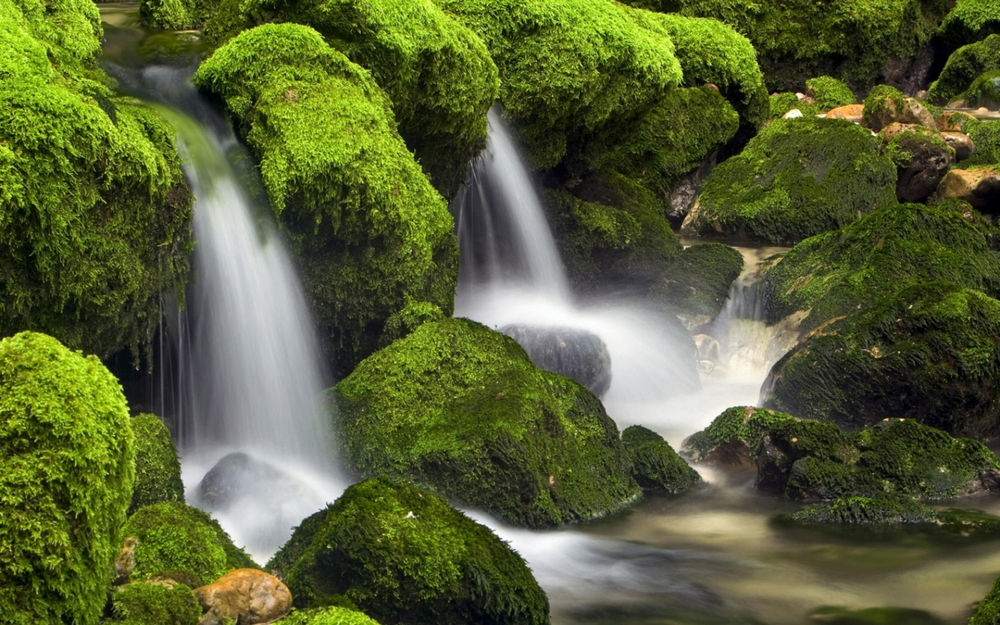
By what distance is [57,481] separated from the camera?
4.88 m

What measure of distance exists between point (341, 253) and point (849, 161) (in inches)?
393

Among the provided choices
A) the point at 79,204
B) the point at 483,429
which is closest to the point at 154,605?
the point at 79,204

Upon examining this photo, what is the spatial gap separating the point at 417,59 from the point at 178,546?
23.2 feet

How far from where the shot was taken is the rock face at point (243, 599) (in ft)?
19.0

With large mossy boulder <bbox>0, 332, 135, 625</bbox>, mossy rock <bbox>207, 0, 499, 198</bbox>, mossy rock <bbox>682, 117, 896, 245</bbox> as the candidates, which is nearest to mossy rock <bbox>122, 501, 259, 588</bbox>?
large mossy boulder <bbox>0, 332, 135, 625</bbox>

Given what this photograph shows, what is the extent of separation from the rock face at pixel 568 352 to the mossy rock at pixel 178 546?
20.1 feet

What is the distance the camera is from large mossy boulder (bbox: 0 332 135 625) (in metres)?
4.76

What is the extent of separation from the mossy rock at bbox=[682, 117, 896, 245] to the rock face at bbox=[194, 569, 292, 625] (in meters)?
13.4

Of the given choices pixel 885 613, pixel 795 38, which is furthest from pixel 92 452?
pixel 795 38

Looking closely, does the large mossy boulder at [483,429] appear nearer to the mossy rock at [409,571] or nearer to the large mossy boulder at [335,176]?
the large mossy boulder at [335,176]

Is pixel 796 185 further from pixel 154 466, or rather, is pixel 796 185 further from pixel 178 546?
pixel 178 546

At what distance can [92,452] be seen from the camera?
16.4 feet

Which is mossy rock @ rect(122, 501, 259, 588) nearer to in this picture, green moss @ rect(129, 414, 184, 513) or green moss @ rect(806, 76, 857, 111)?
green moss @ rect(129, 414, 184, 513)

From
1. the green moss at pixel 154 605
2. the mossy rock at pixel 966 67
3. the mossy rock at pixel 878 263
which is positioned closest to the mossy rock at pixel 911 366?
the mossy rock at pixel 878 263
